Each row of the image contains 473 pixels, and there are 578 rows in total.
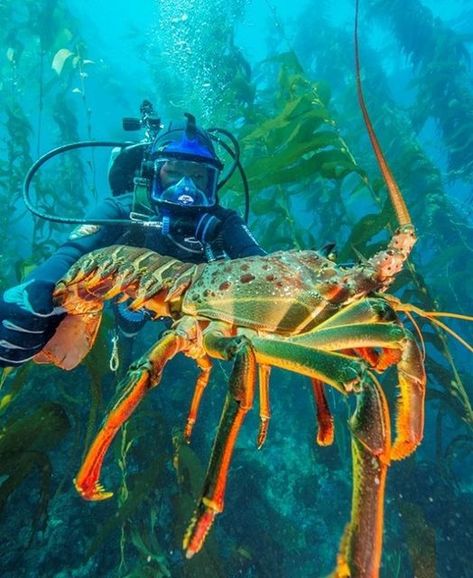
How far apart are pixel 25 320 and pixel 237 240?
161 centimetres

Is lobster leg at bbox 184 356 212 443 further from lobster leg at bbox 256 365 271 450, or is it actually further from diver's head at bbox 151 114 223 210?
diver's head at bbox 151 114 223 210

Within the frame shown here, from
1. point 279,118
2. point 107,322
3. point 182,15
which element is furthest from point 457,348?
point 182,15

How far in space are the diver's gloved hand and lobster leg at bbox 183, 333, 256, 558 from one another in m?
1.22

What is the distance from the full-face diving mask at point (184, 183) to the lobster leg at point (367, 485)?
7.50 feet

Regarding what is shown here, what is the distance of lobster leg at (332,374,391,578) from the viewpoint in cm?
98

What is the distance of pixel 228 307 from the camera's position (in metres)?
1.70

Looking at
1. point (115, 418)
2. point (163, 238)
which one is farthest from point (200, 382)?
point (163, 238)

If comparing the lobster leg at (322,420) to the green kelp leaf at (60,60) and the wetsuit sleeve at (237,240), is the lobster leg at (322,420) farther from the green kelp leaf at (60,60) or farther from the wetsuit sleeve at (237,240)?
the green kelp leaf at (60,60)

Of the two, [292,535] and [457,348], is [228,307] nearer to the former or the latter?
[292,535]

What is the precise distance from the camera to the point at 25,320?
2039 millimetres

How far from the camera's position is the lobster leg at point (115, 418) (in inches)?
57.3

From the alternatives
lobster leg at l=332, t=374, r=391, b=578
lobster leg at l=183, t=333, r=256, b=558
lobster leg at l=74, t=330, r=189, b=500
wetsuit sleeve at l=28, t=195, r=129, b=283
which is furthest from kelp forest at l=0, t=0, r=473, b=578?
wetsuit sleeve at l=28, t=195, r=129, b=283

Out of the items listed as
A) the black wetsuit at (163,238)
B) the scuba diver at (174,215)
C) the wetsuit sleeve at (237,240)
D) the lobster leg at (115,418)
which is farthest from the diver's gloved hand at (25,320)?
the wetsuit sleeve at (237,240)

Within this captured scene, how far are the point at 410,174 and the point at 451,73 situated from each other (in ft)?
19.5
